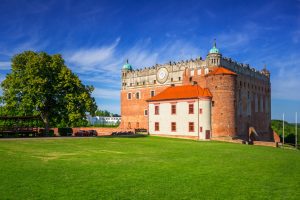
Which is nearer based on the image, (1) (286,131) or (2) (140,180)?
(2) (140,180)

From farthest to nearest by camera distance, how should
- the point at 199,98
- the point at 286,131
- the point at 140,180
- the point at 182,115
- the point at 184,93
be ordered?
the point at 286,131
the point at 184,93
the point at 182,115
the point at 199,98
the point at 140,180

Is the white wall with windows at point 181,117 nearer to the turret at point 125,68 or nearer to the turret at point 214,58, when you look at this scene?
the turret at point 214,58

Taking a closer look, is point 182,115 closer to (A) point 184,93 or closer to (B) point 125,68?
(A) point 184,93

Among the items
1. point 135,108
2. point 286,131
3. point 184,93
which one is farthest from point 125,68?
point 286,131

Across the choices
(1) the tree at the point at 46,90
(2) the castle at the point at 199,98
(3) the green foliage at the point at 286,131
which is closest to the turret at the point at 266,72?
(2) the castle at the point at 199,98

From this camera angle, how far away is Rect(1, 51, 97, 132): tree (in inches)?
1350

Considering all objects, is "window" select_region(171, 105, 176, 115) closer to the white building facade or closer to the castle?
the white building facade

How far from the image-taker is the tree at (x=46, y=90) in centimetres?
3428

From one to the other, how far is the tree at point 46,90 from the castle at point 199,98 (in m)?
14.0

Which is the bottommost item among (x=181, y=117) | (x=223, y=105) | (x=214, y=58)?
(x=181, y=117)

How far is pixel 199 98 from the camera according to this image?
139 feet

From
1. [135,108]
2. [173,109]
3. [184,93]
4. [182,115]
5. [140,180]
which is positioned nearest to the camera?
[140,180]

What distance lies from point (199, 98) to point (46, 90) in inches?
820

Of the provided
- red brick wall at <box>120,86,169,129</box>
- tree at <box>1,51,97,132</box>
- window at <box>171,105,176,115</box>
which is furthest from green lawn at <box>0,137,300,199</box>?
red brick wall at <box>120,86,169,129</box>
